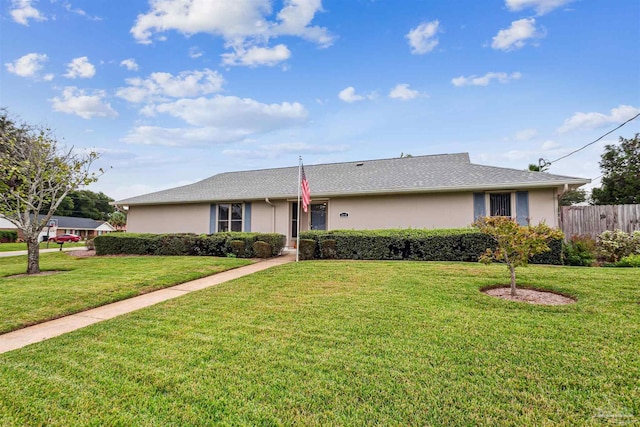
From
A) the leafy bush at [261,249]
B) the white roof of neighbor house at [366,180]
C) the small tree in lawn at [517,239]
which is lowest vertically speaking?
the leafy bush at [261,249]

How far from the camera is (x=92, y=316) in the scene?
15.6 ft

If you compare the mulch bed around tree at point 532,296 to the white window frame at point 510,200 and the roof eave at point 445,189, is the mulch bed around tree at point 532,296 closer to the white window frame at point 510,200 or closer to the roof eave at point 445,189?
the roof eave at point 445,189

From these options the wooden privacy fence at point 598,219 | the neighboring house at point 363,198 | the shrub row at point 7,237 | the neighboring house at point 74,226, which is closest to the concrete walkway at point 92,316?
the neighboring house at point 363,198

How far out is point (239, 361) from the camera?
3.00 m

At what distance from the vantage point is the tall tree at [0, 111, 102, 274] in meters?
8.27

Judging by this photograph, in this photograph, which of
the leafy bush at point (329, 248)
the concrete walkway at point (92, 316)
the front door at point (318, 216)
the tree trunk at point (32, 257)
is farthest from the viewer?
the front door at point (318, 216)

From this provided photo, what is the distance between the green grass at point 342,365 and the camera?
2.22 meters

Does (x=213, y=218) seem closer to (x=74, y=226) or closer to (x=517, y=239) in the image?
(x=517, y=239)

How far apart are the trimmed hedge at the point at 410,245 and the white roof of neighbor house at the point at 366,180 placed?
216cm

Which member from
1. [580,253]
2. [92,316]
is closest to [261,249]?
[92,316]

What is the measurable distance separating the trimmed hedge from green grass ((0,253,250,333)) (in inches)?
110

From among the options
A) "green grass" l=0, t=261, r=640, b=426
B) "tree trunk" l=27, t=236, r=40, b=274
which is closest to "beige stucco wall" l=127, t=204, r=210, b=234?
"tree trunk" l=27, t=236, r=40, b=274

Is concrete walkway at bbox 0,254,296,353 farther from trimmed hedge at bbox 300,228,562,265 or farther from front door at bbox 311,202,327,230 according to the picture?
front door at bbox 311,202,327,230

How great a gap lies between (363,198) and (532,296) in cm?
779
